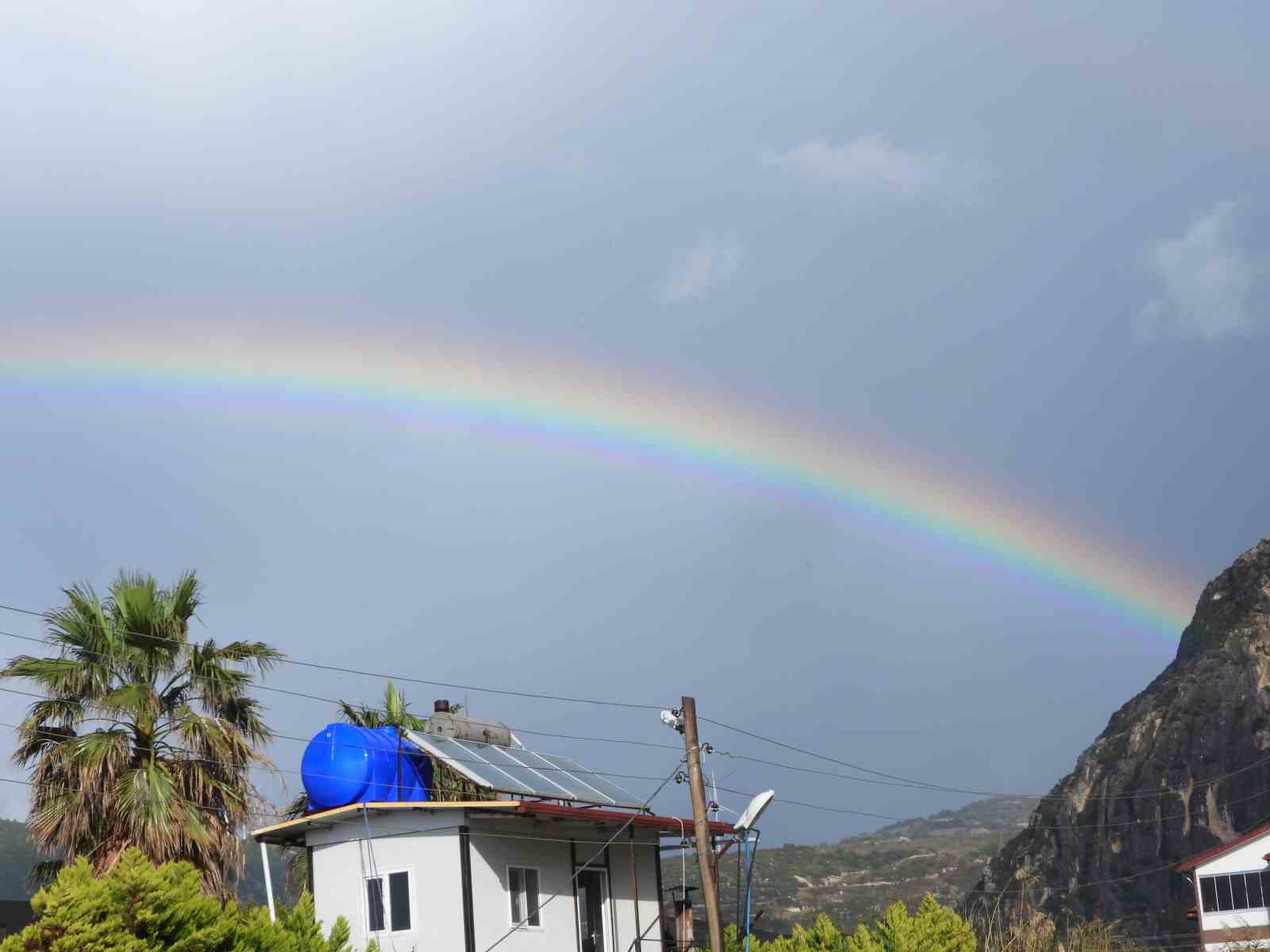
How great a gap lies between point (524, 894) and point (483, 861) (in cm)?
167

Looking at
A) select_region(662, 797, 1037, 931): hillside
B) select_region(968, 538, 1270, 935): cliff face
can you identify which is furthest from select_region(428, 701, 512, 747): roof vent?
select_region(968, 538, 1270, 935): cliff face

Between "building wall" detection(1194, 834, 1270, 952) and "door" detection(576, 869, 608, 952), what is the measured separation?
4148 centimetres

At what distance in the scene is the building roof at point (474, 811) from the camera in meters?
28.1

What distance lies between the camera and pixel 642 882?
3425cm

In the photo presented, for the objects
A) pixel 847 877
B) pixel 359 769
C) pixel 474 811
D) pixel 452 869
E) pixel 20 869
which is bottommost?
pixel 847 877

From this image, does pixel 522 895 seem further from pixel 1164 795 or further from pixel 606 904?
pixel 1164 795

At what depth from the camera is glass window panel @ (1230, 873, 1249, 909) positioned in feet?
210

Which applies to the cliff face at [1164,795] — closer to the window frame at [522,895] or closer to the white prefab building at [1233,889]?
the white prefab building at [1233,889]

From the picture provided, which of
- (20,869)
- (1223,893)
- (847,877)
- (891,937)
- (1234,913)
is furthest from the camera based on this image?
(847,877)

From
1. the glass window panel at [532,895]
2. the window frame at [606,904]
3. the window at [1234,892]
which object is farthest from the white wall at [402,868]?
the window at [1234,892]

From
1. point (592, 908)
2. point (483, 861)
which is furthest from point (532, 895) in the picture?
point (592, 908)

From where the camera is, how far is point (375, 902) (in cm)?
2958

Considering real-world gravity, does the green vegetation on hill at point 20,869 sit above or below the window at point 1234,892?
above

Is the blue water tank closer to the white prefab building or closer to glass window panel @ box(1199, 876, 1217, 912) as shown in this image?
the white prefab building
